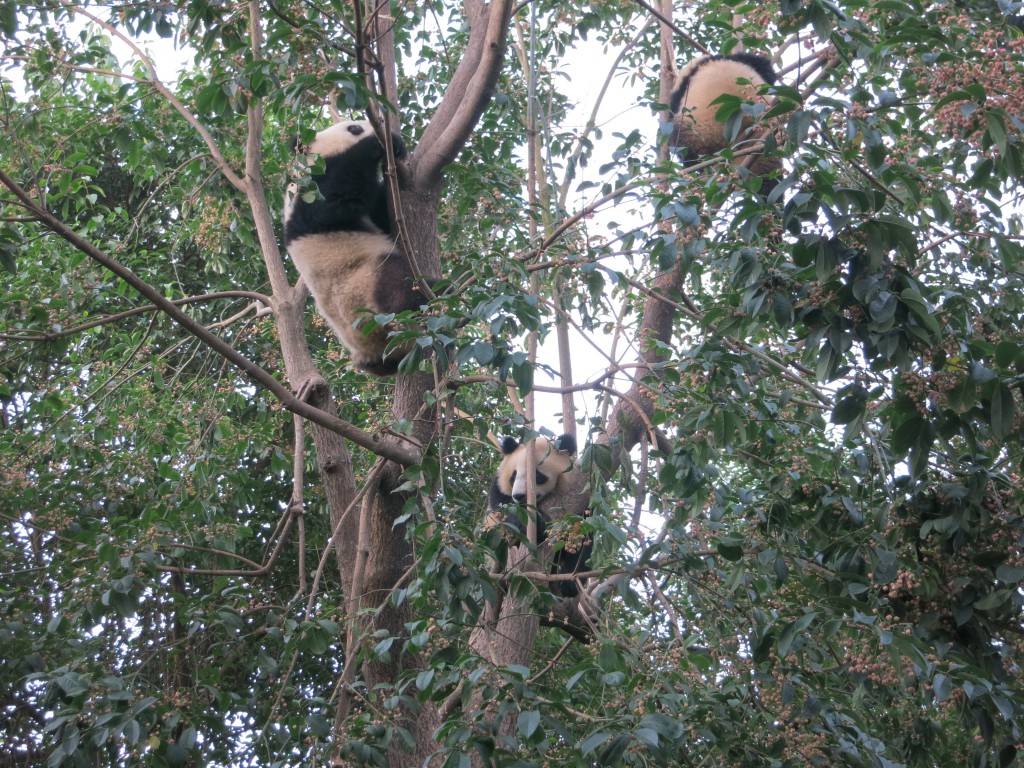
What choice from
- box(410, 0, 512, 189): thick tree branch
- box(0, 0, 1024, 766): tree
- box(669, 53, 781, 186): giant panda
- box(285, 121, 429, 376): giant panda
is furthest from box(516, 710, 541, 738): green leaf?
box(669, 53, 781, 186): giant panda

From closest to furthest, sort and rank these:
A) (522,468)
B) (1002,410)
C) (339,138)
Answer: (1002,410), (339,138), (522,468)

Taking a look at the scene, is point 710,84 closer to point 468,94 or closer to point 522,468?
point 468,94

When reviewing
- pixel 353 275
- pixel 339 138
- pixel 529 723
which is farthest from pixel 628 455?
pixel 339 138

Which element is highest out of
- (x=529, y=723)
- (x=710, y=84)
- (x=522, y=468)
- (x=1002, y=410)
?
(x=710, y=84)

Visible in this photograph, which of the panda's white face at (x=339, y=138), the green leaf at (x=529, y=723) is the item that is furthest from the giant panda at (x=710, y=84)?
the green leaf at (x=529, y=723)

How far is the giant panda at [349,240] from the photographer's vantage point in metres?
4.41

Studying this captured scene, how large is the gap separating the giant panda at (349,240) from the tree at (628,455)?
35cm

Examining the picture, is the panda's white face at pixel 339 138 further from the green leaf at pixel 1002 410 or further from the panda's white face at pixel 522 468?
the green leaf at pixel 1002 410

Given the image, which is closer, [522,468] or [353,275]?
[353,275]

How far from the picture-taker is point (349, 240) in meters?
4.48

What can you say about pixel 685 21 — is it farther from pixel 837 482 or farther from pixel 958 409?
pixel 958 409

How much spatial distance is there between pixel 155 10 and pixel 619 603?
3057mm

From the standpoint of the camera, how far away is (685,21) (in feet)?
17.2

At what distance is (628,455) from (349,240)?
2.01 meters
